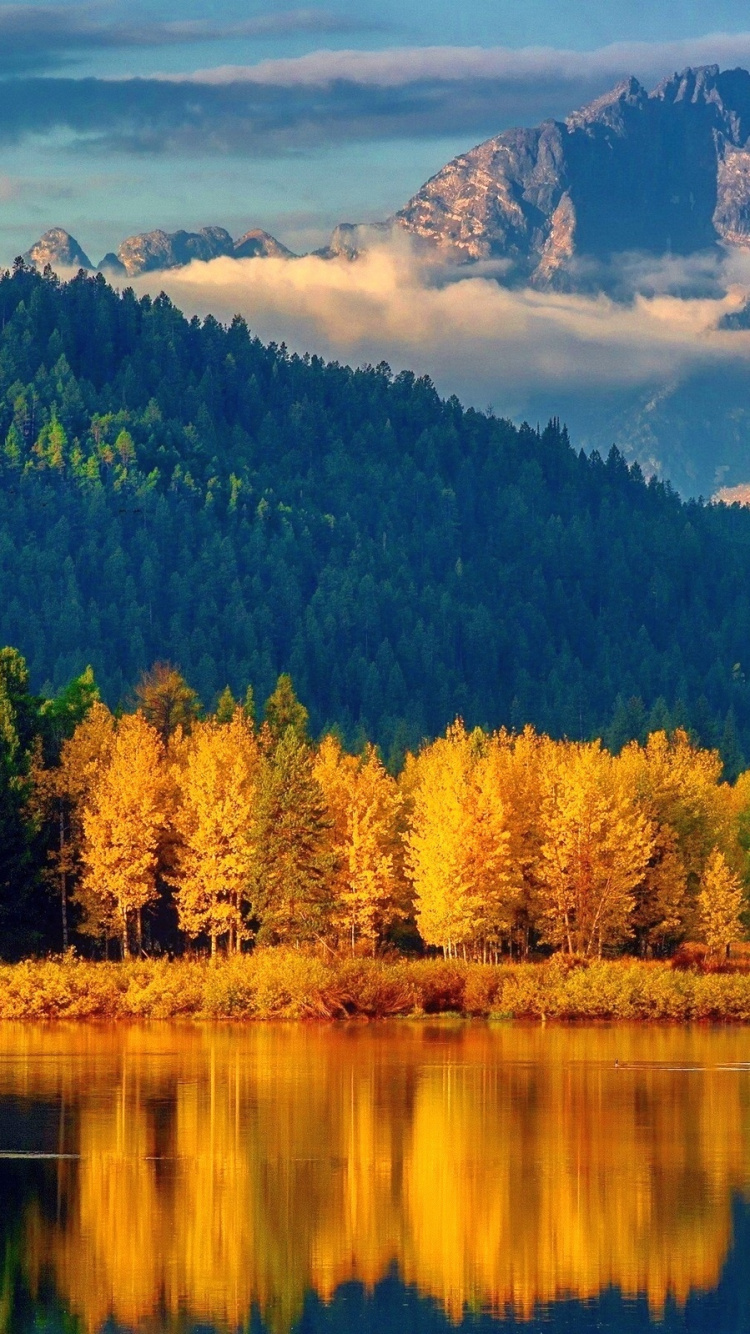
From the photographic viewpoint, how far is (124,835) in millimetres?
89938

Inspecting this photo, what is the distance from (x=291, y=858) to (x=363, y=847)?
749 cm

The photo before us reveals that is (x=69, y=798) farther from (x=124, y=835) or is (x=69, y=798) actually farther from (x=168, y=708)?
(x=168, y=708)

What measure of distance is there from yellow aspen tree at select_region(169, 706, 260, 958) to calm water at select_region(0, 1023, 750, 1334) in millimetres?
24116

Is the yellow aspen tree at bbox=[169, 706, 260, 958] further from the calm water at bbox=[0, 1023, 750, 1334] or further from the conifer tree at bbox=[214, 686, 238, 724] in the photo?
the calm water at bbox=[0, 1023, 750, 1334]

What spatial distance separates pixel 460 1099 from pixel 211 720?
5968cm

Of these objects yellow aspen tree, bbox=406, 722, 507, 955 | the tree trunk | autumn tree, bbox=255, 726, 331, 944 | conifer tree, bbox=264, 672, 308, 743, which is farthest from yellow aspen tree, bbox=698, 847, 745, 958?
the tree trunk

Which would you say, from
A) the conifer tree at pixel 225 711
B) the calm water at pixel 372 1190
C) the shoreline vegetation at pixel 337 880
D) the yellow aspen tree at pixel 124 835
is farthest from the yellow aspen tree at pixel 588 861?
the conifer tree at pixel 225 711

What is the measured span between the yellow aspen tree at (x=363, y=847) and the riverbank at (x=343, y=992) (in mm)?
8386

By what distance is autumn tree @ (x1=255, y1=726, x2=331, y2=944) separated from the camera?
8625cm

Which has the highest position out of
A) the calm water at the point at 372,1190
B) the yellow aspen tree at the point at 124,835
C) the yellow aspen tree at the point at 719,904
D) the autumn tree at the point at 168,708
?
the autumn tree at the point at 168,708

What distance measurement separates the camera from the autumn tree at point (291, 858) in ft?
283

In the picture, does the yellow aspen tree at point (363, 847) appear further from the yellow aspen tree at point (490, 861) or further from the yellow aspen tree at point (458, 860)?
the yellow aspen tree at point (490, 861)

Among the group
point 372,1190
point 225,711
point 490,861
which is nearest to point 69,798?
point 490,861

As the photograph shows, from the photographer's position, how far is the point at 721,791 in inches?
4715
